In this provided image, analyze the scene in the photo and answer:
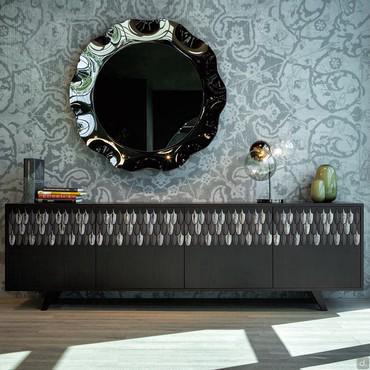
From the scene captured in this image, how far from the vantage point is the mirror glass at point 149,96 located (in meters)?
3.33

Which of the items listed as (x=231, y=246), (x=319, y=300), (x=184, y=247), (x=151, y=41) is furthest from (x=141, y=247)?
(x=151, y=41)

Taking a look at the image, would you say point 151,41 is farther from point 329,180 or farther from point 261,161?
point 329,180

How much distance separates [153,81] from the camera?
3328mm

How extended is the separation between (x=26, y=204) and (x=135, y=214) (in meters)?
0.65

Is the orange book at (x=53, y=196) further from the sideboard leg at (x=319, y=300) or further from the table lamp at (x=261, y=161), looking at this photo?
the sideboard leg at (x=319, y=300)

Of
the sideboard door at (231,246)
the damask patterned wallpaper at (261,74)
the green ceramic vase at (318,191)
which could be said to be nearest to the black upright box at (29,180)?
the damask patterned wallpaper at (261,74)

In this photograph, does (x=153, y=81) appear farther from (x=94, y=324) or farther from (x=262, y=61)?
(x=94, y=324)

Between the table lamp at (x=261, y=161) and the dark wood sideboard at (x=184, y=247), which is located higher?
the table lamp at (x=261, y=161)

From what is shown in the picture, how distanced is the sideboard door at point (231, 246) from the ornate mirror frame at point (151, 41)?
506 mm

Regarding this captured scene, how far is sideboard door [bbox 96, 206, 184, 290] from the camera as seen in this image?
9.89 ft

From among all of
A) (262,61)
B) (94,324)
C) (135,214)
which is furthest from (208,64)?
(94,324)

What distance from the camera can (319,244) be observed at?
3.00 meters

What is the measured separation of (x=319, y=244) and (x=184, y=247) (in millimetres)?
793

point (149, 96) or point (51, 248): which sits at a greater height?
point (149, 96)
